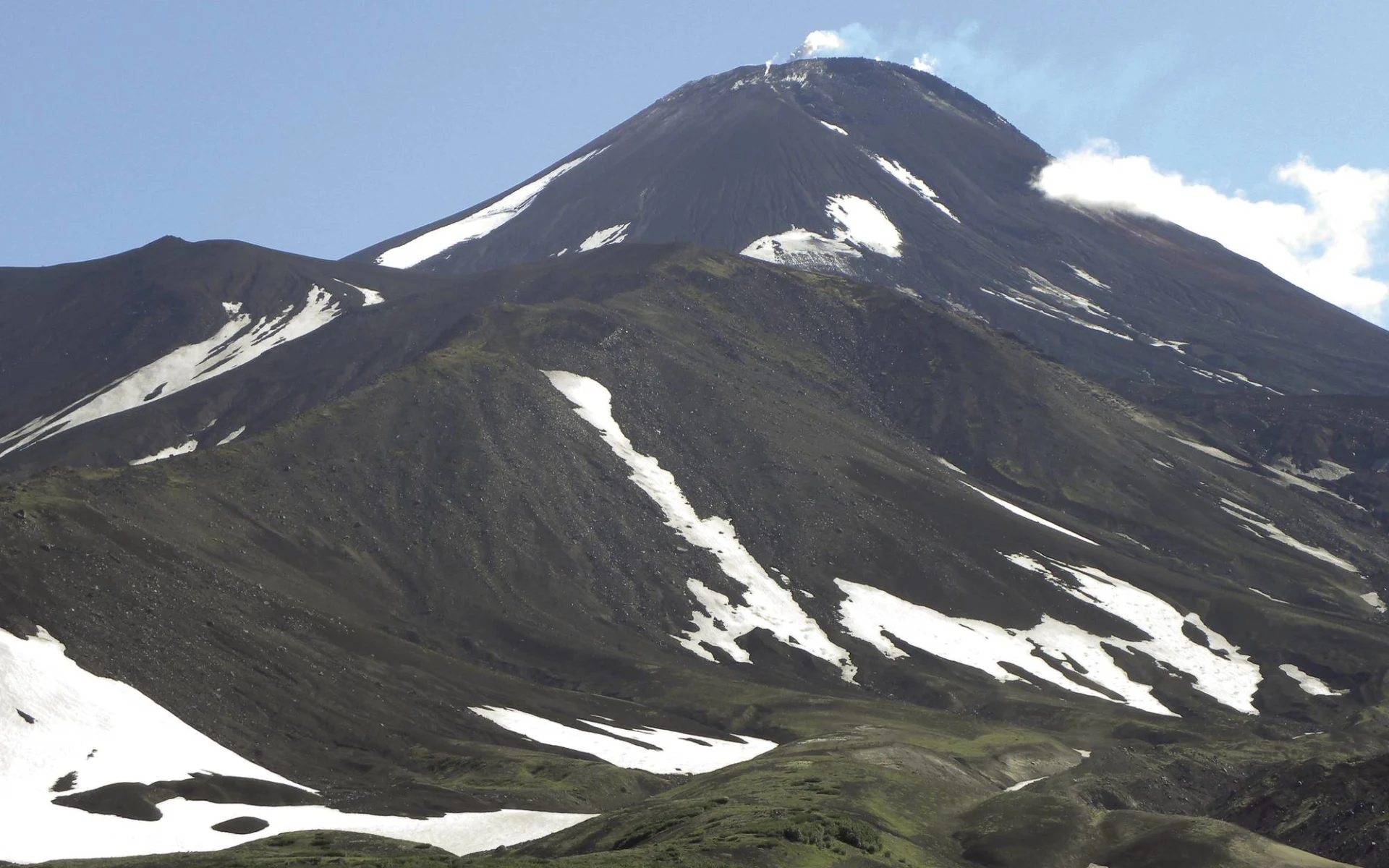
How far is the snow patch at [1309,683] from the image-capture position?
455ft

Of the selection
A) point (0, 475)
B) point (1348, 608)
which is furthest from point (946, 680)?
point (0, 475)

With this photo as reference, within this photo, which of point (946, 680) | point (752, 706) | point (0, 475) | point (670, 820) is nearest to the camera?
point (670, 820)

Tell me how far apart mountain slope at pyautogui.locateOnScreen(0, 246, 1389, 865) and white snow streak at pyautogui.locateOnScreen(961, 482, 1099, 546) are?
860 mm

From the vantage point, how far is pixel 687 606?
141 meters

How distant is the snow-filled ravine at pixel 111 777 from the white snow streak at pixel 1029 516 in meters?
105

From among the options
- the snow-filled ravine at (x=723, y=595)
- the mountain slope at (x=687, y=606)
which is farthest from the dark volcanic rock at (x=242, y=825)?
the snow-filled ravine at (x=723, y=595)

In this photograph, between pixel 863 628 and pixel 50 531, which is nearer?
pixel 50 531

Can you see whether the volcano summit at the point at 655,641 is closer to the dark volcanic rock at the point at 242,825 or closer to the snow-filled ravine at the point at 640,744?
the dark volcanic rock at the point at 242,825

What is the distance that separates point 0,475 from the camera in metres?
180

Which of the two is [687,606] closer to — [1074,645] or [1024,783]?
[1074,645]

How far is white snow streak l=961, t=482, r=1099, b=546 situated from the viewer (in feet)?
575

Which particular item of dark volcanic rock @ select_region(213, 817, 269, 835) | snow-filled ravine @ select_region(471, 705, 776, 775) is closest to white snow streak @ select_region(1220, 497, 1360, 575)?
snow-filled ravine @ select_region(471, 705, 776, 775)

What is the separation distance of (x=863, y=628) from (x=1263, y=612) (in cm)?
4454

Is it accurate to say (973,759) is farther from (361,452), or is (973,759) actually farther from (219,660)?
(361,452)
